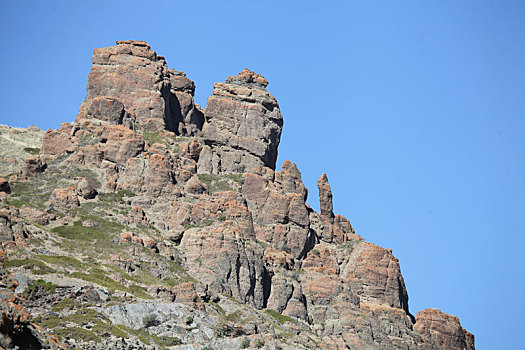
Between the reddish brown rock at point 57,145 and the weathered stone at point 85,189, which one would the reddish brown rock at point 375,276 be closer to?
the weathered stone at point 85,189

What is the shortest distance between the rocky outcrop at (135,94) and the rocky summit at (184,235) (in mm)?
300

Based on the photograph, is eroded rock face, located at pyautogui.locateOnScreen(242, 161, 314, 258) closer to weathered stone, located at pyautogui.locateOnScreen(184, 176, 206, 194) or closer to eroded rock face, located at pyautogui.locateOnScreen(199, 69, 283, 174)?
weathered stone, located at pyautogui.locateOnScreen(184, 176, 206, 194)

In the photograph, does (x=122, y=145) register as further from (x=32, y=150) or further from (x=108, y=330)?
(x=108, y=330)

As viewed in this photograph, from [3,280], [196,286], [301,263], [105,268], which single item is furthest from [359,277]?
[3,280]

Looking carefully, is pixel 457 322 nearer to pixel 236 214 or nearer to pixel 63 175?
pixel 236 214

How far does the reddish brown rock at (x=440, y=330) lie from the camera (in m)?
155

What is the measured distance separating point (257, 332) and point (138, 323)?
1917cm

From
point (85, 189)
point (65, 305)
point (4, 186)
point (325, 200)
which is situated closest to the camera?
point (65, 305)

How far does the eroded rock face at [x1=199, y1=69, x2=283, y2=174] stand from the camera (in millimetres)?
182000

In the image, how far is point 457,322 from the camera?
6235 inches

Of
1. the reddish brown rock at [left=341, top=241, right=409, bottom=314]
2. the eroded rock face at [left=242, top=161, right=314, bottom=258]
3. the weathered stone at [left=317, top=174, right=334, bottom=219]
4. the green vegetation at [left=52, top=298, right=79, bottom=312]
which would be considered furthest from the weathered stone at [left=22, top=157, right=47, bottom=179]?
the reddish brown rock at [left=341, top=241, right=409, bottom=314]

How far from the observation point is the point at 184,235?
154 m

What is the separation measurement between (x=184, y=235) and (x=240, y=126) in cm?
4021

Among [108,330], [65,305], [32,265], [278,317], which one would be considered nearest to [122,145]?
[278,317]
